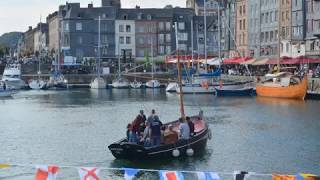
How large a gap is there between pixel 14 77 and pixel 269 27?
54.3m

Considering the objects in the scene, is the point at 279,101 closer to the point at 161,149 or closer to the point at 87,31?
the point at 161,149

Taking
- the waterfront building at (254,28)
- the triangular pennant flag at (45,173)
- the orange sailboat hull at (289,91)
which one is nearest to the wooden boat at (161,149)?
the triangular pennant flag at (45,173)

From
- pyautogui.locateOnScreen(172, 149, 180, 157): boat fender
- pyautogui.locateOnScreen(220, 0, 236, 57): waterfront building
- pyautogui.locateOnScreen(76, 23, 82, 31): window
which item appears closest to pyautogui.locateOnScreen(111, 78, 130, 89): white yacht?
pyautogui.locateOnScreen(220, 0, 236, 57): waterfront building

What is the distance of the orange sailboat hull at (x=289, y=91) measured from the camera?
9844 cm

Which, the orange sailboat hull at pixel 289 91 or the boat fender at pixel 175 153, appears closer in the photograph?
the boat fender at pixel 175 153

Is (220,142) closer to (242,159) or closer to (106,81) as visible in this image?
(242,159)

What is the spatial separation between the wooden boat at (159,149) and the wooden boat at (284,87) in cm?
5339

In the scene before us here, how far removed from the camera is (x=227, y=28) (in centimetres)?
16788

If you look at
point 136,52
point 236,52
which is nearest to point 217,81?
point 236,52

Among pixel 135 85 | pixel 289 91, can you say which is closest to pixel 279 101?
pixel 289 91

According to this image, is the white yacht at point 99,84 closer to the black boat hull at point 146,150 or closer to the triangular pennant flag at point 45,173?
the black boat hull at point 146,150

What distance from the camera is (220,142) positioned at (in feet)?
179

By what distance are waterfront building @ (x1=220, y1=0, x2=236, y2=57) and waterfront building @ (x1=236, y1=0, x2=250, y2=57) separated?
2148 millimetres

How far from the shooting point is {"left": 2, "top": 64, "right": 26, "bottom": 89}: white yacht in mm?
147663
